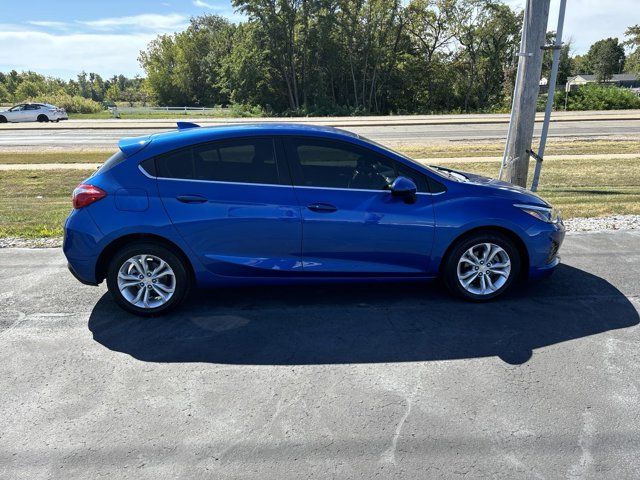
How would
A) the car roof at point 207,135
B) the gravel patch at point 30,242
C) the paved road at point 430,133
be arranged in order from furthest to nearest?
1. the paved road at point 430,133
2. the gravel patch at point 30,242
3. the car roof at point 207,135

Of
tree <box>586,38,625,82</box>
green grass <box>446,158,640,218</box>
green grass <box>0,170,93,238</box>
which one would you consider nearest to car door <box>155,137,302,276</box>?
green grass <box>0,170,93,238</box>

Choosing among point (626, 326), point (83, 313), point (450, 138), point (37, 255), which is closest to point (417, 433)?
point (626, 326)

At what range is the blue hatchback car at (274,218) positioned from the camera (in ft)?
14.3

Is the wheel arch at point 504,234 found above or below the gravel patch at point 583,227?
above

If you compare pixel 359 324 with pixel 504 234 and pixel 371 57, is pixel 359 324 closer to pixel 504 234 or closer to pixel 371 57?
pixel 504 234

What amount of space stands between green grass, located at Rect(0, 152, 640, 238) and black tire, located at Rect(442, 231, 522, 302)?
3.68 metres

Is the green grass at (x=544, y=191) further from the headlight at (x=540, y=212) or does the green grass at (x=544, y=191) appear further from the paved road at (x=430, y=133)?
the paved road at (x=430, y=133)

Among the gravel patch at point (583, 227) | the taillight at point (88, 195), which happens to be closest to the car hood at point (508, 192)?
the gravel patch at point (583, 227)

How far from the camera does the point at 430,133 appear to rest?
2373cm

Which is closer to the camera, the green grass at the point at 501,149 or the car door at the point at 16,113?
the green grass at the point at 501,149

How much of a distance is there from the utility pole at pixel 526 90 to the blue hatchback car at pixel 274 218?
12.5ft

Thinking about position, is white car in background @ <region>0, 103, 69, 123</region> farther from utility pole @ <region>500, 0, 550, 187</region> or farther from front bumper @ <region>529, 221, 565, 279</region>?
front bumper @ <region>529, 221, 565, 279</region>

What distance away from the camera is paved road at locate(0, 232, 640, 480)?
2.78 metres

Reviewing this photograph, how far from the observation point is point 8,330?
170 inches
